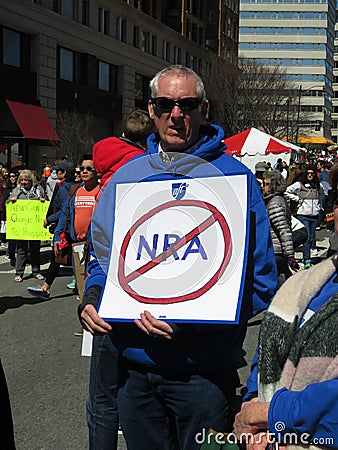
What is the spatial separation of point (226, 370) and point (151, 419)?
0.36 metres

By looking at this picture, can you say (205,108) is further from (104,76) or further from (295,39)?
(295,39)

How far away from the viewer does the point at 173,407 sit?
2.36 meters

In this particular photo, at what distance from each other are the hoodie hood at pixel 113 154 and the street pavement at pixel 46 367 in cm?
187

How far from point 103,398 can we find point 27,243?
799 centimetres

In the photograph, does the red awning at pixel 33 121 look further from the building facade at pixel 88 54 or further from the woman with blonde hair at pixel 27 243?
the woman with blonde hair at pixel 27 243

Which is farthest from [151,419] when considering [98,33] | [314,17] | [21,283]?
[314,17]

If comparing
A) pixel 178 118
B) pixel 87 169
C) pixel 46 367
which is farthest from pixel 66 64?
pixel 178 118

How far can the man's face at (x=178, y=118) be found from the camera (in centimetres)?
242

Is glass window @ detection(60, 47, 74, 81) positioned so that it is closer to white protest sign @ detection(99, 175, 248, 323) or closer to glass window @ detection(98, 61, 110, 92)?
glass window @ detection(98, 61, 110, 92)

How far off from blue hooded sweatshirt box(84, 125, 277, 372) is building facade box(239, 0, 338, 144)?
104m

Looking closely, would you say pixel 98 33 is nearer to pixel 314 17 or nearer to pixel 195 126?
pixel 195 126

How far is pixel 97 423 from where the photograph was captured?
3.07 metres

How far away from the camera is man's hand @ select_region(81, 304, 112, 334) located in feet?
7.38

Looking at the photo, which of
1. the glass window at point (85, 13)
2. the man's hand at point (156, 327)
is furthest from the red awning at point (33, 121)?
the man's hand at point (156, 327)
